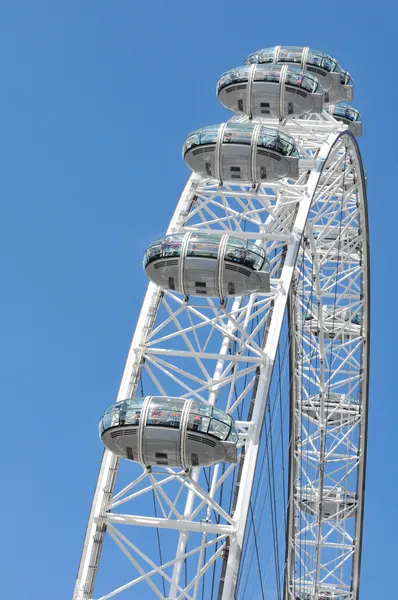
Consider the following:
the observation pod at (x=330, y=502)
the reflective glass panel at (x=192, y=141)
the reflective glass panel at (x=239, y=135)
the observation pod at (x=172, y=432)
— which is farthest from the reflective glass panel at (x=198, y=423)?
the observation pod at (x=330, y=502)

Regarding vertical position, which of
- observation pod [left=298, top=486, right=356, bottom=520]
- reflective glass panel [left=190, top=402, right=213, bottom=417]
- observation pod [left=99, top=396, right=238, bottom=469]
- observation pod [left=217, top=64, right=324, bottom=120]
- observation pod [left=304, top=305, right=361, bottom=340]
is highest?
observation pod [left=217, top=64, right=324, bottom=120]

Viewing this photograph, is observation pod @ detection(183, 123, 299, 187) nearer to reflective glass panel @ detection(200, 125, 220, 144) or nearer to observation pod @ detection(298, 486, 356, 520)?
reflective glass panel @ detection(200, 125, 220, 144)

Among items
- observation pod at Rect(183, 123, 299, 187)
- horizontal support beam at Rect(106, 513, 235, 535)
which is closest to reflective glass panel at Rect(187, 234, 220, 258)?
observation pod at Rect(183, 123, 299, 187)

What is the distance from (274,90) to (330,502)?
17645mm

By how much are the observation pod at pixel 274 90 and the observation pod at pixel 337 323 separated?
36.4 feet

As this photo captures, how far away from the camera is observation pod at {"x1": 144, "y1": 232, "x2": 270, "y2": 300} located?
37.8 meters

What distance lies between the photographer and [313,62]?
48312mm

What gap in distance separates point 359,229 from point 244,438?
16.1 m

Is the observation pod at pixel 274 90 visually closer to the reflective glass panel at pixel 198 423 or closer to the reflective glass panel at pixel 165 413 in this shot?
the reflective glass panel at pixel 165 413

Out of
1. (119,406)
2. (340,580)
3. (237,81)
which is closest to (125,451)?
(119,406)

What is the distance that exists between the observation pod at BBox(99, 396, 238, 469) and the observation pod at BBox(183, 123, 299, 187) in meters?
8.80

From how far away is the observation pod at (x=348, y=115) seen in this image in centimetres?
5369

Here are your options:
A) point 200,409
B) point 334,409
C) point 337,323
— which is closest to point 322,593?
point 334,409

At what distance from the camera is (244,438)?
37188 mm
